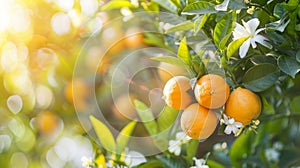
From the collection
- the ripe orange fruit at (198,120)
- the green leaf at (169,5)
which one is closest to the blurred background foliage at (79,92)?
the green leaf at (169,5)

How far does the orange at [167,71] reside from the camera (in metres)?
1.11

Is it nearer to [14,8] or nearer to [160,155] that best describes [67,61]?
[14,8]

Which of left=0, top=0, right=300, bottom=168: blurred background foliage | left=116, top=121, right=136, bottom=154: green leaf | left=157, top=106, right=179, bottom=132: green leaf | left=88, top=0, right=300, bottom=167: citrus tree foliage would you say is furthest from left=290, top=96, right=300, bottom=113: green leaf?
left=116, top=121, right=136, bottom=154: green leaf

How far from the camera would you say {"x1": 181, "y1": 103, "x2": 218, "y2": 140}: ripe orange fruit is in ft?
3.07

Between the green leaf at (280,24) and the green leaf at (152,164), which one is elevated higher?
the green leaf at (280,24)

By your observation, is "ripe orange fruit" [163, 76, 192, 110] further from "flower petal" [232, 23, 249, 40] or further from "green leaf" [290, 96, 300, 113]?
"green leaf" [290, 96, 300, 113]

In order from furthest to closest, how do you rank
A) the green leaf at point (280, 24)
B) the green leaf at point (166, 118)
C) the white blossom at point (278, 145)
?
the white blossom at point (278, 145), the green leaf at point (166, 118), the green leaf at point (280, 24)

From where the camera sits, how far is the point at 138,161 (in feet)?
4.33

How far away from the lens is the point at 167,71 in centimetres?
128

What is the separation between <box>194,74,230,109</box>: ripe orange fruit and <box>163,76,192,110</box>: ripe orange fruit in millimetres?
32

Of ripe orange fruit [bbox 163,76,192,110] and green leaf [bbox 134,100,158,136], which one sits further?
green leaf [bbox 134,100,158,136]

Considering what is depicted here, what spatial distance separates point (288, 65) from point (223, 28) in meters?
0.14

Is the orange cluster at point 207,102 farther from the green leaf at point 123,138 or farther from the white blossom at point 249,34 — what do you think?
the green leaf at point 123,138

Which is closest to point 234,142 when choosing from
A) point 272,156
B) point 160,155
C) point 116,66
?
point 272,156
